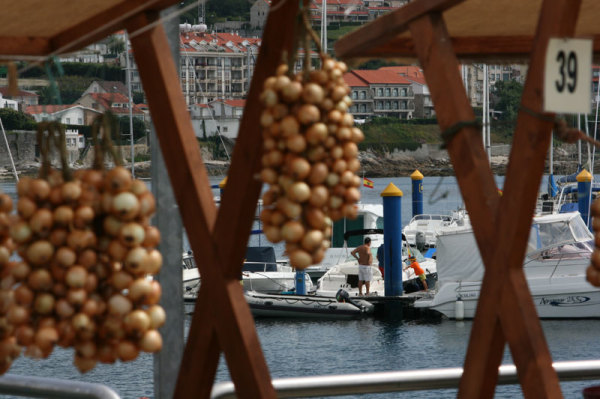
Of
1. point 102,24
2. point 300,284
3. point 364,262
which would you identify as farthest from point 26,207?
point 300,284

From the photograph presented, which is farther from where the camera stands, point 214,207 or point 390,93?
point 390,93

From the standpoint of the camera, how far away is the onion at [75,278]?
2.38 meters

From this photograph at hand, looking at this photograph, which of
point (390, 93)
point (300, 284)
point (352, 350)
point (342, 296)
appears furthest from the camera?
point (390, 93)

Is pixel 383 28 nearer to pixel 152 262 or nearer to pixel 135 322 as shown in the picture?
pixel 152 262

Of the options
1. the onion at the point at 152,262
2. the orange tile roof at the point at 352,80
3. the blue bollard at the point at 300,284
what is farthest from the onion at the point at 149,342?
the orange tile roof at the point at 352,80

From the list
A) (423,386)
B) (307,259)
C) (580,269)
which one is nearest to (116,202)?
(307,259)

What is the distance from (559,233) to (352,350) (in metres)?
5.20

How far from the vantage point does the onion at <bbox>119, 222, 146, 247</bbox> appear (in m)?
2.45

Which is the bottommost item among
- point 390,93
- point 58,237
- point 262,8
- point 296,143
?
point 58,237

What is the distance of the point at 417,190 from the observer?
36.6 meters

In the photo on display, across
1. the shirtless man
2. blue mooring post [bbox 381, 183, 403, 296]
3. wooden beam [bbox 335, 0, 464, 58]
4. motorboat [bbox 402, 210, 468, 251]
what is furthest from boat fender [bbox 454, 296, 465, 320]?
wooden beam [bbox 335, 0, 464, 58]

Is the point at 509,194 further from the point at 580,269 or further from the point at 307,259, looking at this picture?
the point at 580,269

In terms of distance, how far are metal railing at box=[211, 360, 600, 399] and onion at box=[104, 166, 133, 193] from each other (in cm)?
109

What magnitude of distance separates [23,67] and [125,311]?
1.05 meters
